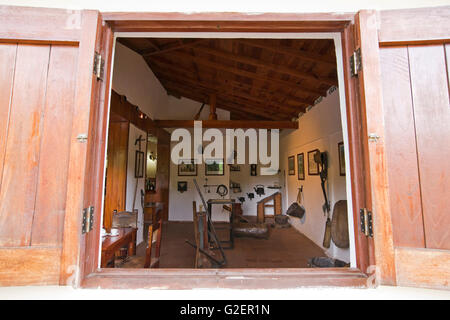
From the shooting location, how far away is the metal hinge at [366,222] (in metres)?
0.81

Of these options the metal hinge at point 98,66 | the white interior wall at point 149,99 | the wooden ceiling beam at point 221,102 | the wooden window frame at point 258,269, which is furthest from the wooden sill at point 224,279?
the wooden ceiling beam at point 221,102

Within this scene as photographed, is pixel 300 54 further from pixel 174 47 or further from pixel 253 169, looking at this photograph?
pixel 253 169

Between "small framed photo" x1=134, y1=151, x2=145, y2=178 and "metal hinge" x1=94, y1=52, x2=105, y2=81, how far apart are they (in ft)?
10.4

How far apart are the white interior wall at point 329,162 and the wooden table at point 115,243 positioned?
117 inches

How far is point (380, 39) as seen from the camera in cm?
88

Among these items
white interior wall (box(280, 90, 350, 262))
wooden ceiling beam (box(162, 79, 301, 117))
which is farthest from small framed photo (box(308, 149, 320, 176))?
wooden ceiling beam (box(162, 79, 301, 117))

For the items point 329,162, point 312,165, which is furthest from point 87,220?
point 312,165

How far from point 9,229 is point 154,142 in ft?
15.1

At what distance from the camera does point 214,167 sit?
6.45 meters

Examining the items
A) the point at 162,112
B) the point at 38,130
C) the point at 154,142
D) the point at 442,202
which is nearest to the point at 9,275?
the point at 38,130

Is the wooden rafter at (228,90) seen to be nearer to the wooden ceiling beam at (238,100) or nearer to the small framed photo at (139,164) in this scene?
the wooden ceiling beam at (238,100)

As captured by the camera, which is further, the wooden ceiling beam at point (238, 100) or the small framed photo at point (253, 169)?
the small framed photo at point (253, 169)

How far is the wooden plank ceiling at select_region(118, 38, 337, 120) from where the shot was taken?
296 cm
